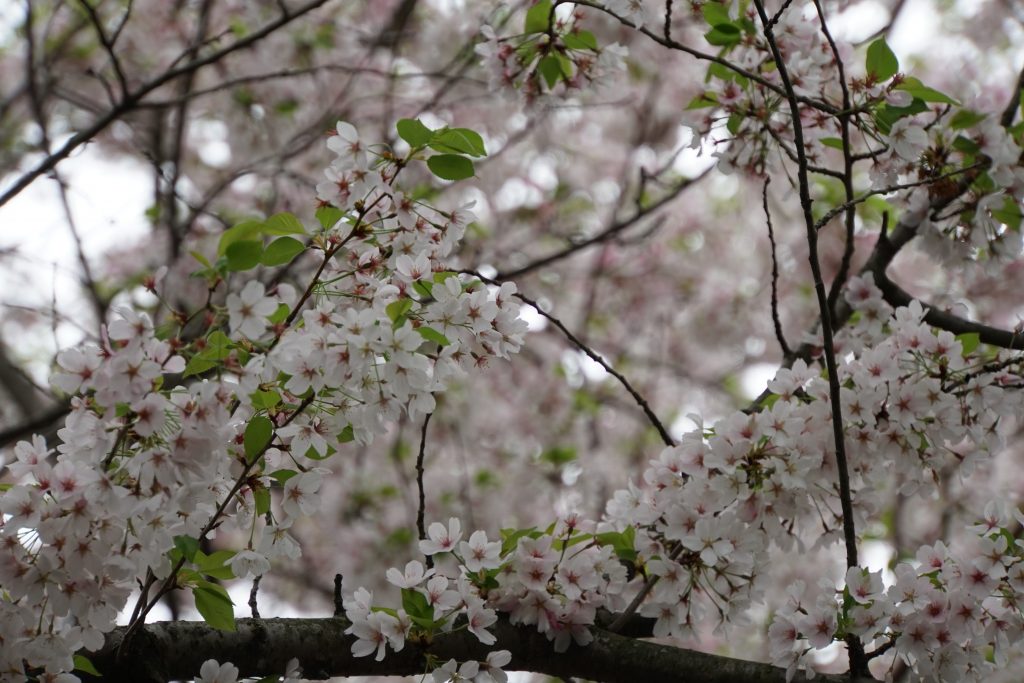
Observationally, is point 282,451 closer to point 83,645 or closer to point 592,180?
point 83,645

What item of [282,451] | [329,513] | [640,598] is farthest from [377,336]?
[329,513]

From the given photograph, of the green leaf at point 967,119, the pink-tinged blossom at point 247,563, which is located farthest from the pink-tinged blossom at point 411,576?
the green leaf at point 967,119

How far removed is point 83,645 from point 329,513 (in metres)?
4.47

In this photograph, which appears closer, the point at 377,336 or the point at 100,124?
the point at 377,336

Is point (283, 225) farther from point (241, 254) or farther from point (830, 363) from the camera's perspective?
point (830, 363)

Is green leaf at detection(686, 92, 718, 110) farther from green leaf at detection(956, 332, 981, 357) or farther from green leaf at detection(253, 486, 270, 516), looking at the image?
green leaf at detection(253, 486, 270, 516)

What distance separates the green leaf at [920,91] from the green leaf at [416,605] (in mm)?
1467

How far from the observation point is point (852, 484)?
213 cm

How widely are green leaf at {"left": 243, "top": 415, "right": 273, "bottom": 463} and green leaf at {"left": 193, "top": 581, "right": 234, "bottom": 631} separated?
0.25 m

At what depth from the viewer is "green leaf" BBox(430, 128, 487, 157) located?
165cm

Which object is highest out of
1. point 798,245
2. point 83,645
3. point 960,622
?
point 798,245

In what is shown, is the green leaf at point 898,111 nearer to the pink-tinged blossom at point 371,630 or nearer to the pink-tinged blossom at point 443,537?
the pink-tinged blossom at point 443,537

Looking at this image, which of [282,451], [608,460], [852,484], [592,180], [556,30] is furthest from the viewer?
[592,180]

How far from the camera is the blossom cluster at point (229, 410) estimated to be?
4.58 ft
